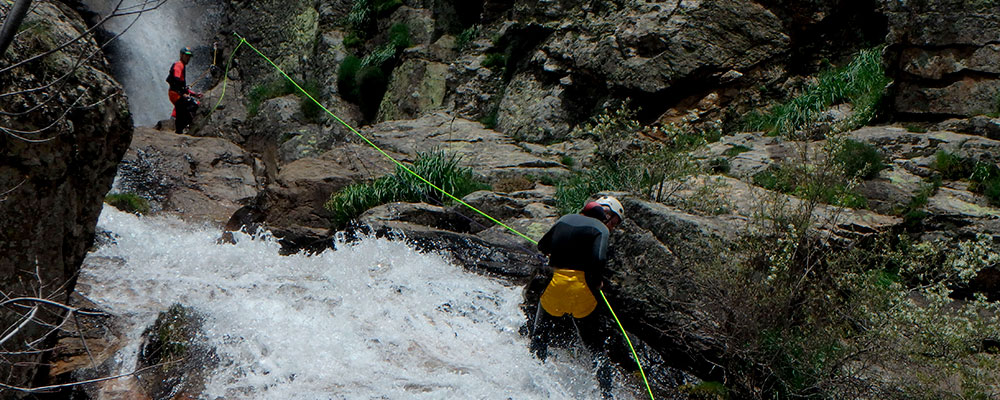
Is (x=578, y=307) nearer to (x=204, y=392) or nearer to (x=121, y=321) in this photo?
(x=204, y=392)

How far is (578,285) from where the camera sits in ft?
20.3

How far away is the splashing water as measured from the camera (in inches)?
229

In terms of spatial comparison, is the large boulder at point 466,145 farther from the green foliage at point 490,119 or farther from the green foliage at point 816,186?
the green foliage at point 816,186

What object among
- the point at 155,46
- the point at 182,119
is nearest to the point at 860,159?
the point at 182,119

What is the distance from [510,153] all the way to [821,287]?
6924 mm

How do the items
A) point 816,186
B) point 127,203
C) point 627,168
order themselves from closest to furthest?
point 816,186
point 627,168
point 127,203

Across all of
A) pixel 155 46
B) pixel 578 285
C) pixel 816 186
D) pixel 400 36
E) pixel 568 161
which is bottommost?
pixel 568 161

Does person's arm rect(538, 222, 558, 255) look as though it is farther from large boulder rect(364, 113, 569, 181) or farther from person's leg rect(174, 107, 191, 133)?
person's leg rect(174, 107, 191, 133)

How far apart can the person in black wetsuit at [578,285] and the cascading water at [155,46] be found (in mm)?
15410

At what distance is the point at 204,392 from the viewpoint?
5504mm

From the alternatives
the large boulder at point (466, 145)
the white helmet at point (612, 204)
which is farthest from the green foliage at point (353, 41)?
the white helmet at point (612, 204)

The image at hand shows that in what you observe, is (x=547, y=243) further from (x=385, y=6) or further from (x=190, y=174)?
(x=385, y=6)

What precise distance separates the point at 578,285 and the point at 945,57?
6861 mm

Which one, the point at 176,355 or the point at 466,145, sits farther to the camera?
the point at 466,145
